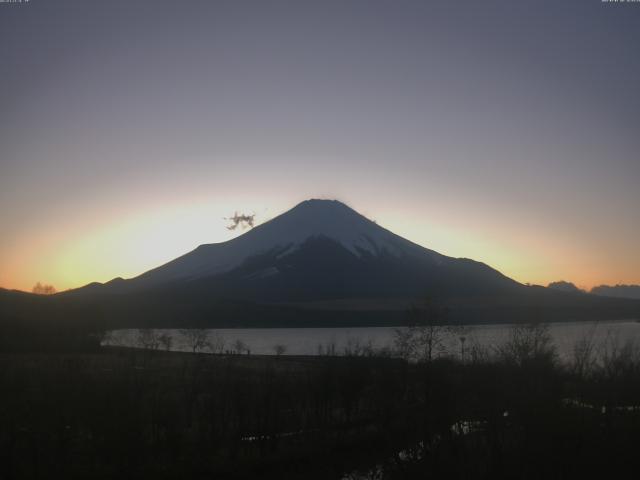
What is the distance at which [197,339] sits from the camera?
259 ft

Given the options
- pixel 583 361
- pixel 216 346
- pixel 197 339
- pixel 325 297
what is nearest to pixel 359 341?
pixel 216 346

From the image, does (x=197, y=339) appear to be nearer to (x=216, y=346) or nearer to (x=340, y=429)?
(x=216, y=346)

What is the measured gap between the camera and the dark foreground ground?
1550 centimetres

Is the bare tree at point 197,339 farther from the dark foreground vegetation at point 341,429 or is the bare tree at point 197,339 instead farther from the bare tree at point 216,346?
the dark foreground vegetation at point 341,429

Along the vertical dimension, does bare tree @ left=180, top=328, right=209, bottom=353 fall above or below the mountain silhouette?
below

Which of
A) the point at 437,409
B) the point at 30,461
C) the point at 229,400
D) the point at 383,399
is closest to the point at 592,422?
the point at 437,409

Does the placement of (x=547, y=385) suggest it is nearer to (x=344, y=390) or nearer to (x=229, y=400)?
(x=344, y=390)

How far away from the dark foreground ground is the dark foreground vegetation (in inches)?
1.8

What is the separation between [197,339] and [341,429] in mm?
58111

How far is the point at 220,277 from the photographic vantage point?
597 feet

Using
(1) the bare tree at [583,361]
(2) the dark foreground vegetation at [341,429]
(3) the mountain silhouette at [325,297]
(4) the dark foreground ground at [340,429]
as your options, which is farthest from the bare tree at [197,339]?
(1) the bare tree at [583,361]

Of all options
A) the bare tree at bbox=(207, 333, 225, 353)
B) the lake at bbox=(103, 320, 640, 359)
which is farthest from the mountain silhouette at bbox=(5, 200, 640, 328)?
the bare tree at bbox=(207, 333, 225, 353)

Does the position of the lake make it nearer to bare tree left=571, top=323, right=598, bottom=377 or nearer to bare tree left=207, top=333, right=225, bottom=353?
bare tree left=207, top=333, right=225, bottom=353

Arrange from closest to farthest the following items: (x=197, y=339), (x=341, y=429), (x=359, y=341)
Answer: (x=341, y=429) → (x=359, y=341) → (x=197, y=339)
